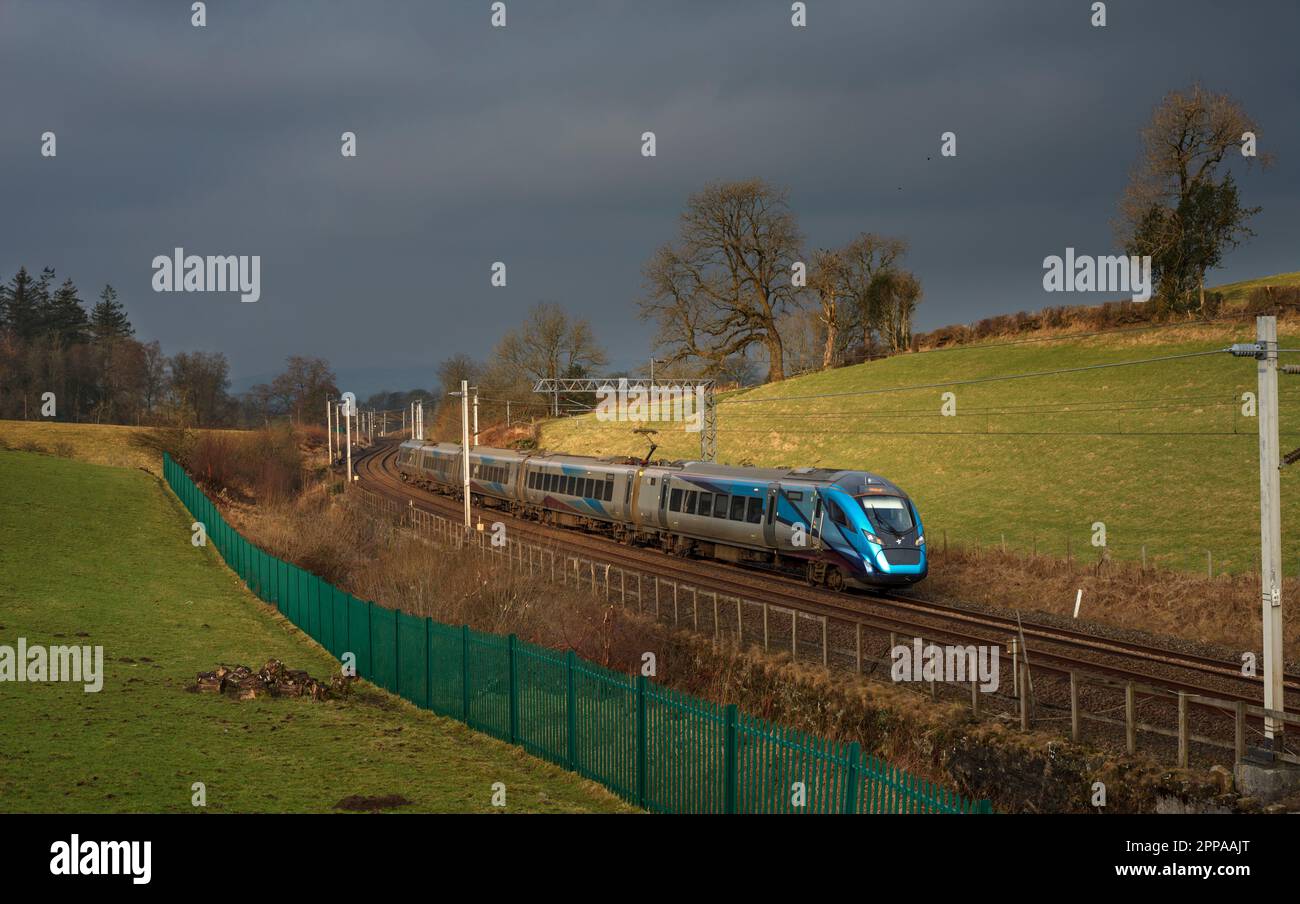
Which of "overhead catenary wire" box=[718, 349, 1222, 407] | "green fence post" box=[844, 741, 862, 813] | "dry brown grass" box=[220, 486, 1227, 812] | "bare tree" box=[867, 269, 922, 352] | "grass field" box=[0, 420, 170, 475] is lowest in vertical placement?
"dry brown grass" box=[220, 486, 1227, 812]

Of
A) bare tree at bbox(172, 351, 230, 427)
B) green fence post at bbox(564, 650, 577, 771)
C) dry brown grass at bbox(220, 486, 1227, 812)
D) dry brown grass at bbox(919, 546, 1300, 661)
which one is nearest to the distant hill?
dry brown grass at bbox(919, 546, 1300, 661)

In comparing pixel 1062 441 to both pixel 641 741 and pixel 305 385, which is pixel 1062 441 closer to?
pixel 641 741

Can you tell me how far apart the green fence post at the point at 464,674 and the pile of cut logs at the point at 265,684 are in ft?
7.90

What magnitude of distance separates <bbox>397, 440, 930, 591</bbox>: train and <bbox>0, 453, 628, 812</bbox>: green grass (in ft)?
42.5

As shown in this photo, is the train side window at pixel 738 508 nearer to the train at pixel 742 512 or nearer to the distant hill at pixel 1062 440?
the train at pixel 742 512

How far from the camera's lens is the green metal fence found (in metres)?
9.58

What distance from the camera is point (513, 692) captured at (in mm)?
15172

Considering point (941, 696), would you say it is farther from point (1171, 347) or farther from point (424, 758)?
point (1171, 347)

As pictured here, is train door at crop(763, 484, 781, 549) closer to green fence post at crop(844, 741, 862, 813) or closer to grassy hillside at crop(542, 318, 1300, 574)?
grassy hillside at crop(542, 318, 1300, 574)

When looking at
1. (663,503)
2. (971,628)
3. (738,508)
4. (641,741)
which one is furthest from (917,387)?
(641,741)

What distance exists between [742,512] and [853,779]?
2225 cm

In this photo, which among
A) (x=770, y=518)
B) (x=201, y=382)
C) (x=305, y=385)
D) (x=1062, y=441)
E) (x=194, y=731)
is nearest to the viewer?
(x=194, y=731)
